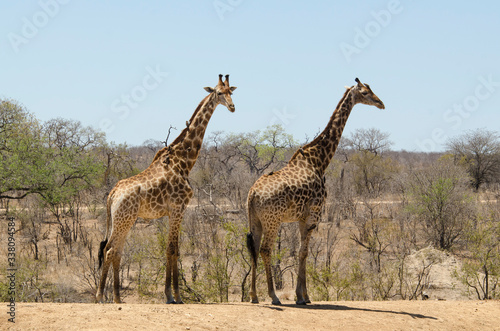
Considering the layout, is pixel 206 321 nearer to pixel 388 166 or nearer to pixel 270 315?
pixel 270 315

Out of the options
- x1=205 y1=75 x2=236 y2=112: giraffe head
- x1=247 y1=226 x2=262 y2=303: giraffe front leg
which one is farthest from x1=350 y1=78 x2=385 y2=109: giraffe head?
x1=247 y1=226 x2=262 y2=303: giraffe front leg

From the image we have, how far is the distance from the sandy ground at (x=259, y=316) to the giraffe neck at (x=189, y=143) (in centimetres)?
264

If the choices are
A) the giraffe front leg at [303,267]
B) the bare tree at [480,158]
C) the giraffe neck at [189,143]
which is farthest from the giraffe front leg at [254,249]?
the bare tree at [480,158]

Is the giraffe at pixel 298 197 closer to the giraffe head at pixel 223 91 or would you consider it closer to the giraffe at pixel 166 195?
the giraffe at pixel 166 195

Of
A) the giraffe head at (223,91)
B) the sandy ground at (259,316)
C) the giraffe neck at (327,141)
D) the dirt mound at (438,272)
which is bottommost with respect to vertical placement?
the dirt mound at (438,272)

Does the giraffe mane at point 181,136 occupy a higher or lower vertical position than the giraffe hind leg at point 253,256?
higher

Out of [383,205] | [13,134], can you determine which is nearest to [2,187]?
[13,134]

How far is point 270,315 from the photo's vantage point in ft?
29.1

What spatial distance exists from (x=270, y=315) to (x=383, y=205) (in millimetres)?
28448

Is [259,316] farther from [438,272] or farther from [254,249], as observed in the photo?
[438,272]

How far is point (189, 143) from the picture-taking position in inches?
414

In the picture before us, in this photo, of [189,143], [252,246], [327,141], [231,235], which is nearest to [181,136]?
[189,143]

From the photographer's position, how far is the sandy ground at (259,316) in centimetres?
754

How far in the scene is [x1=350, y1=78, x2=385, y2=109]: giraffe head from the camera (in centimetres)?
1155
